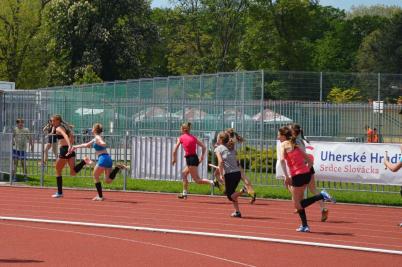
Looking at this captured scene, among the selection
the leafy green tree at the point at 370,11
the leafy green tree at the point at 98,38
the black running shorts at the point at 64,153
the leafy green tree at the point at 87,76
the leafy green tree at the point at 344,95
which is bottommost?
the black running shorts at the point at 64,153

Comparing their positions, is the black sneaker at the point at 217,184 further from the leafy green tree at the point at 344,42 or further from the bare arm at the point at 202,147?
the leafy green tree at the point at 344,42

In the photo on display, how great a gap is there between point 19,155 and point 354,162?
978 centimetres

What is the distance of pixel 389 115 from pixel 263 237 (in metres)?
21.9

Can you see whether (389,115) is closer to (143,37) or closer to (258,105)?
(258,105)

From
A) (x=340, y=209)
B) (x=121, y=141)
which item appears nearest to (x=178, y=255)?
(x=340, y=209)

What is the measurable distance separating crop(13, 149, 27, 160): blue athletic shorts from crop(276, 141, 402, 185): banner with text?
26.6 ft

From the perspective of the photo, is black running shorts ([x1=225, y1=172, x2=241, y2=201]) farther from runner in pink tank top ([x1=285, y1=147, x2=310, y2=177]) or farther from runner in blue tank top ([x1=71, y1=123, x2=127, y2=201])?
runner in blue tank top ([x1=71, y1=123, x2=127, y2=201])

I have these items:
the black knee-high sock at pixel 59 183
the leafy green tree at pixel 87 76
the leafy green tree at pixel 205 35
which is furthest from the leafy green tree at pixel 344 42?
the black knee-high sock at pixel 59 183

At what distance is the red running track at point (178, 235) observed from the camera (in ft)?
36.0

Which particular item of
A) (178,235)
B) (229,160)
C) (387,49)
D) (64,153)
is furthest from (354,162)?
(387,49)

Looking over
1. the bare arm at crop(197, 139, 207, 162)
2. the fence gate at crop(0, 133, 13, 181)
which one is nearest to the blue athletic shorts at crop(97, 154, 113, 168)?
the bare arm at crop(197, 139, 207, 162)

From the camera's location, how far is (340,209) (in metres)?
18.3

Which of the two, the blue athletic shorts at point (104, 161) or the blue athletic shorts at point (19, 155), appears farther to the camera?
the blue athletic shorts at point (19, 155)

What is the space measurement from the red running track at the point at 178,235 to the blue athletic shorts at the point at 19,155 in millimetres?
2980
